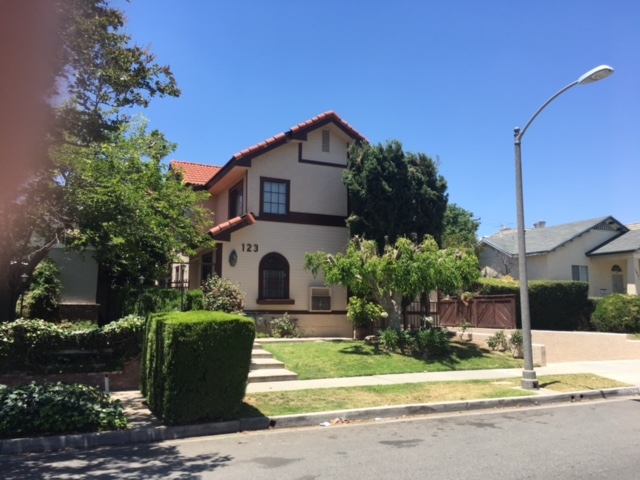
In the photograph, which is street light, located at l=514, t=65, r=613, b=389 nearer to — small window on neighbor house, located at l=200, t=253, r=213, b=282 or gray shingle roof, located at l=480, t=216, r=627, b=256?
small window on neighbor house, located at l=200, t=253, r=213, b=282

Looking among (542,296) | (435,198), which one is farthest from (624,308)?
(435,198)

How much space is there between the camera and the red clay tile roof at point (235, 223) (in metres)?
17.4

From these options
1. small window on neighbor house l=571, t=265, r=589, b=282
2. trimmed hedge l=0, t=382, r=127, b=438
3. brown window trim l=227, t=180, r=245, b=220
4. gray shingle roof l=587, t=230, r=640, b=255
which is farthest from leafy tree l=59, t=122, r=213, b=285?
gray shingle roof l=587, t=230, r=640, b=255

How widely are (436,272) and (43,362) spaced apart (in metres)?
10.2

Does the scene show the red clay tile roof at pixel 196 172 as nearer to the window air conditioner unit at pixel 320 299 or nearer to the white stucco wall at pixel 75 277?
the white stucco wall at pixel 75 277

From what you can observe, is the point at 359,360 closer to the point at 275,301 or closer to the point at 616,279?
the point at 275,301

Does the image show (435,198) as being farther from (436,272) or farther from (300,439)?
(300,439)

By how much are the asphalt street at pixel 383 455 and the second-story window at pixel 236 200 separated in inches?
482

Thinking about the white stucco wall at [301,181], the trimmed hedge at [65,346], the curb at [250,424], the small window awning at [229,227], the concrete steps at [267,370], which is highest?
the white stucco wall at [301,181]

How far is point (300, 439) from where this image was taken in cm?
760

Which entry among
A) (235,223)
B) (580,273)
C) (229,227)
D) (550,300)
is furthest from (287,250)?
(580,273)

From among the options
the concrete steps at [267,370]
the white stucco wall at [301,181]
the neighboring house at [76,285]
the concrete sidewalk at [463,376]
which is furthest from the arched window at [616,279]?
the neighboring house at [76,285]

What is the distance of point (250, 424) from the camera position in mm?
8305

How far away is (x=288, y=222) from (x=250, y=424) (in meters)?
11.3
